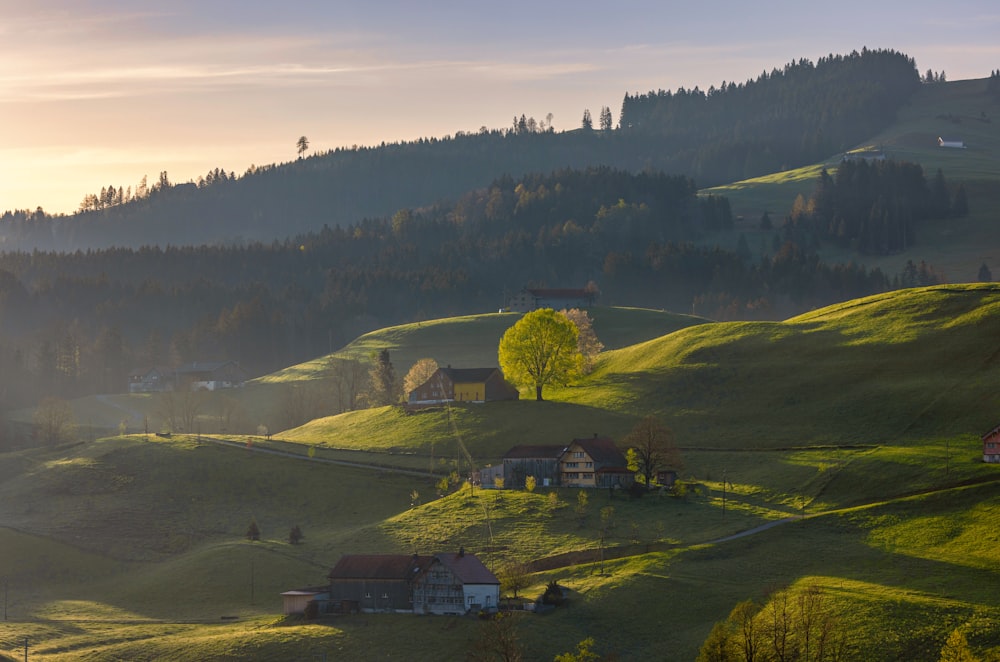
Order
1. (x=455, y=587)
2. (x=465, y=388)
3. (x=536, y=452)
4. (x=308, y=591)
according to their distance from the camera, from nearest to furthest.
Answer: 1. (x=455, y=587)
2. (x=308, y=591)
3. (x=536, y=452)
4. (x=465, y=388)

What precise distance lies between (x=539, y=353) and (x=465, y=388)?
9402 mm

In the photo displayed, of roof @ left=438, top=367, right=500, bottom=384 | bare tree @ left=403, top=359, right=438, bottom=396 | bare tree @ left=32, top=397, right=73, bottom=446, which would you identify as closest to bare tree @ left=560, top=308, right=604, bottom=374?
roof @ left=438, top=367, right=500, bottom=384

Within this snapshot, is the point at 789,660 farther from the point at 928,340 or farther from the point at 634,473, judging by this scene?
the point at 928,340

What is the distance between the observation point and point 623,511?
4038 inches

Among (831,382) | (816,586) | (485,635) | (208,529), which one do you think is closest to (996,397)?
(831,382)

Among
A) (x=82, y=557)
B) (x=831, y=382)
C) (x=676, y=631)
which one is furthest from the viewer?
(x=831, y=382)

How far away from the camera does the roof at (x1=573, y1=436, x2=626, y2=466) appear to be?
11225 centimetres

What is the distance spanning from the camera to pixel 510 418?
13575cm

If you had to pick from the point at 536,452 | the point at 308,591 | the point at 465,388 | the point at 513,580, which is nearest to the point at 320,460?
the point at 465,388

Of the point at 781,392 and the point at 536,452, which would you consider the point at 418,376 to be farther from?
the point at 781,392

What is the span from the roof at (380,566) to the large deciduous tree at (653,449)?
91.8 feet

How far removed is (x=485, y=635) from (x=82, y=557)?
155ft

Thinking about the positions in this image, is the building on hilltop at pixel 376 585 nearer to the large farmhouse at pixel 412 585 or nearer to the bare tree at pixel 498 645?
the large farmhouse at pixel 412 585

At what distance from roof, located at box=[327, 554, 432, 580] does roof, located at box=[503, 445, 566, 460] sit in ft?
89.6
